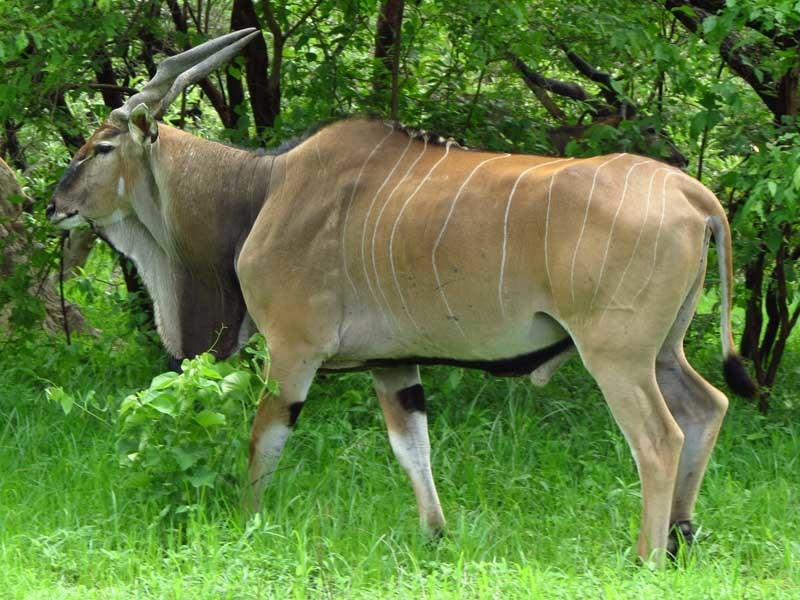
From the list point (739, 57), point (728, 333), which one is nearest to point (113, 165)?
point (728, 333)

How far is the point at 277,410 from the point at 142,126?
1.00m

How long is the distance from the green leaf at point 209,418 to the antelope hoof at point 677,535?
4.00ft

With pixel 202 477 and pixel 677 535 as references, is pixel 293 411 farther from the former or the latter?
pixel 677 535

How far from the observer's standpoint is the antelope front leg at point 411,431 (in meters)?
3.66

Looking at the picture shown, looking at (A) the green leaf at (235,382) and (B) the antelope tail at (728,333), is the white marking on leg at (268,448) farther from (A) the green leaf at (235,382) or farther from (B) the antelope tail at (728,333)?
(B) the antelope tail at (728,333)

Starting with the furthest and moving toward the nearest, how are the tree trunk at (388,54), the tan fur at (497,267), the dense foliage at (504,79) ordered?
1. the tree trunk at (388,54)
2. the dense foliage at (504,79)
3. the tan fur at (497,267)

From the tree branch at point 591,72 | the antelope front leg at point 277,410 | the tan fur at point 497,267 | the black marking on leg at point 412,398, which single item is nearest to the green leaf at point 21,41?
the tan fur at point 497,267

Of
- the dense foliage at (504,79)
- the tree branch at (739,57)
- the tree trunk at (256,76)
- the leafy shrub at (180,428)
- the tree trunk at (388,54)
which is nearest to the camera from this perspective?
the leafy shrub at (180,428)

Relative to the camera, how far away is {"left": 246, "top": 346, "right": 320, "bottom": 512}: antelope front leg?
3.64 meters

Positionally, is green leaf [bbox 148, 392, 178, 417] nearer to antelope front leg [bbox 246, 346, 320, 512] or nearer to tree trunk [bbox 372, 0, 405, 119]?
antelope front leg [bbox 246, 346, 320, 512]

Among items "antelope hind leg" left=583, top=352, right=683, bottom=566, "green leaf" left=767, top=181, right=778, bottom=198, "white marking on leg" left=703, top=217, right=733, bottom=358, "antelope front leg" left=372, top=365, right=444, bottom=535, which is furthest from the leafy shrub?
"green leaf" left=767, top=181, right=778, bottom=198

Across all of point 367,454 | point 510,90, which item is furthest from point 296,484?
point 510,90

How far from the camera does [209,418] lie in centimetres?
334

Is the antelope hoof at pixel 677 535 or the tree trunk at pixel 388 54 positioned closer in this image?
the antelope hoof at pixel 677 535
